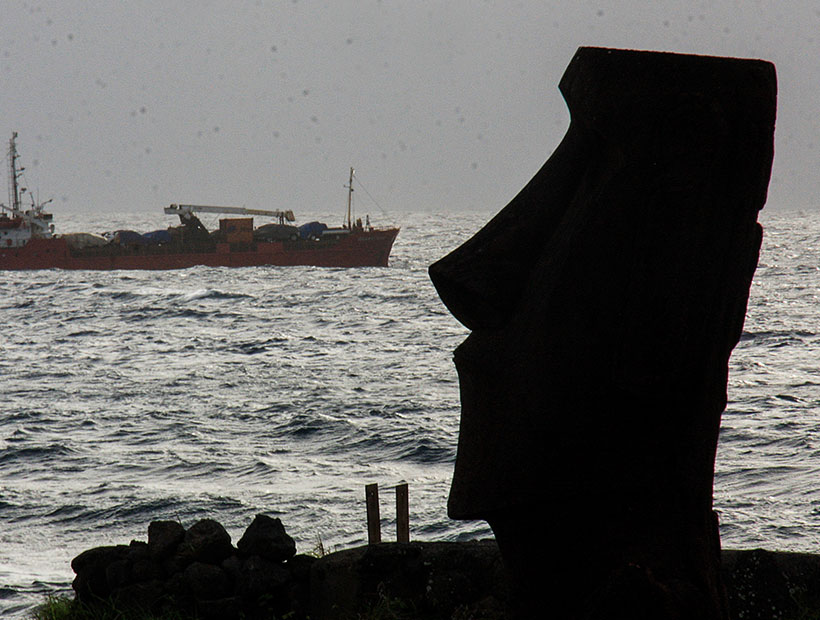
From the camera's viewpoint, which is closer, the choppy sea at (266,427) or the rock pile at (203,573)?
the rock pile at (203,573)

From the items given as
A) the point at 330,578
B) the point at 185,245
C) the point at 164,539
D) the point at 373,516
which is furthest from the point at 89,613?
the point at 185,245

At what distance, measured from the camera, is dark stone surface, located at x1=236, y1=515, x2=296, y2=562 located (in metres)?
6.95

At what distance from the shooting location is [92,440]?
19969mm

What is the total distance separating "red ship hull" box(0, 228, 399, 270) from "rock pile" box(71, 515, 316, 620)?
56.7 metres

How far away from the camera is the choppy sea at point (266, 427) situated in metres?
13.9

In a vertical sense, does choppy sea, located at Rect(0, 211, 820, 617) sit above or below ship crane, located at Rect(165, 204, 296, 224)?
below

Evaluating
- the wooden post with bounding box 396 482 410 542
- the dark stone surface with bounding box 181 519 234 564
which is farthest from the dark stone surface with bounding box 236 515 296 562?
the wooden post with bounding box 396 482 410 542

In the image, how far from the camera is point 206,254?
6353 centimetres

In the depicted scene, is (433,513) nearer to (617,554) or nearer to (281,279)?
(617,554)

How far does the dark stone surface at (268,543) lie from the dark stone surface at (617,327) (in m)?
3.85

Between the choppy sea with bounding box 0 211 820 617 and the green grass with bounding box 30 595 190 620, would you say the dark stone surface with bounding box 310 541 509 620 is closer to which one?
the green grass with bounding box 30 595 190 620

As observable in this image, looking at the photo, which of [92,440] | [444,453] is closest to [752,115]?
[444,453]

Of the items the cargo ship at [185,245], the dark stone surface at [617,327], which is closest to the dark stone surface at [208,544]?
the dark stone surface at [617,327]

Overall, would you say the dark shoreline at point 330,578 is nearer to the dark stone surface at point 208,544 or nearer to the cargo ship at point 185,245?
the dark stone surface at point 208,544
